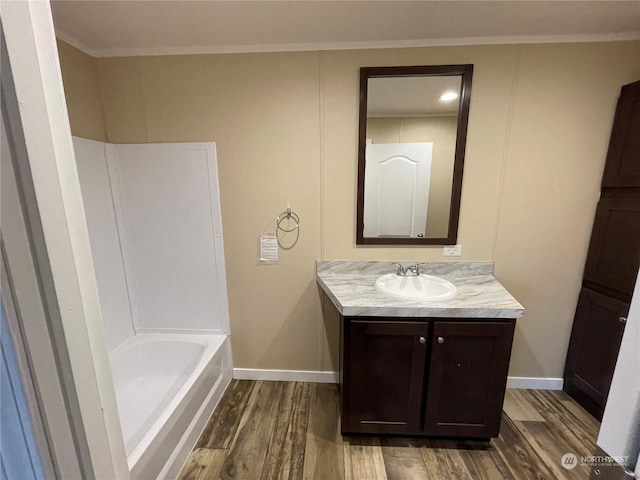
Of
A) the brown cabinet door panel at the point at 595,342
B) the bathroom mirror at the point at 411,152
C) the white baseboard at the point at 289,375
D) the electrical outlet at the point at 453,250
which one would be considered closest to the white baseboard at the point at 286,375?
the white baseboard at the point at 289,375

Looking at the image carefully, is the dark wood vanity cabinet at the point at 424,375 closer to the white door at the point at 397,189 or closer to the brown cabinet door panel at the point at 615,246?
the white door at the point at 397,189

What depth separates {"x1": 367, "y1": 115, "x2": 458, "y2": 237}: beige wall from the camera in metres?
1.73

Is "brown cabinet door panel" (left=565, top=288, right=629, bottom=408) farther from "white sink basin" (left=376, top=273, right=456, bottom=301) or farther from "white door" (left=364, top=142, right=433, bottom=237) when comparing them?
"white door" (left=364, top=142, right=433, bottom=237)

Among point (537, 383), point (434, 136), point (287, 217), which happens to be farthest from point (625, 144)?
point (287, 217)

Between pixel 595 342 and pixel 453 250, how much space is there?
1045 mm

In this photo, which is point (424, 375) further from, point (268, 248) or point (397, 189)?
point (268, 248)

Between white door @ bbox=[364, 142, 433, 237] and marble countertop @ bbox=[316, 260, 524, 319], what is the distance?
256 millimetres

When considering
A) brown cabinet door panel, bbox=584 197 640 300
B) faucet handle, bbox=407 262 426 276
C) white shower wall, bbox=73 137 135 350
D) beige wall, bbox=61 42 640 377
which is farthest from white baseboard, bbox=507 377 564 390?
white shower wall, bbox=73 137 135 350

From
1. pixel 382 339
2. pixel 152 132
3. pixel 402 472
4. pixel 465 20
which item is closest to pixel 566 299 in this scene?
pixel 382 339

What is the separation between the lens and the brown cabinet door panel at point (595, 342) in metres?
1.65

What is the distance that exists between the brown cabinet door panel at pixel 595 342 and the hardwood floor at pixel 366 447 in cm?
22

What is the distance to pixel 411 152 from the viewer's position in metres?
1.78

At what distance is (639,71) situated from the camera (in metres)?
1.60

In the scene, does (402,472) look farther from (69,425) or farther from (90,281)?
(90,281)
